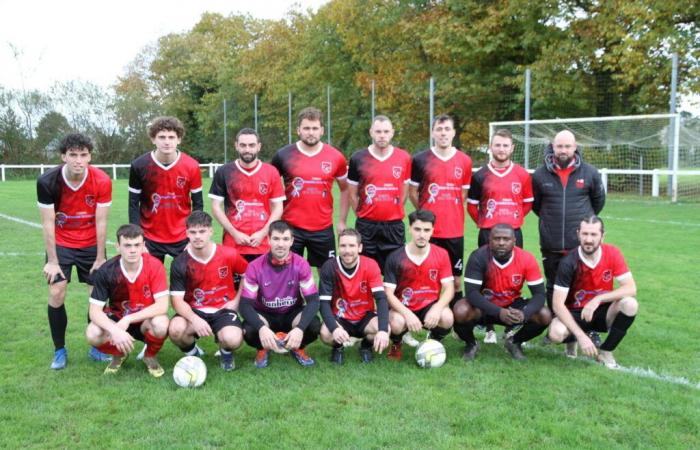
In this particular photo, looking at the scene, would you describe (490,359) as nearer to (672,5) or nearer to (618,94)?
(672,5)

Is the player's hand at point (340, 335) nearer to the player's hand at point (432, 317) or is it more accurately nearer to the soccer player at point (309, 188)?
the player's hand at point (432, 317)

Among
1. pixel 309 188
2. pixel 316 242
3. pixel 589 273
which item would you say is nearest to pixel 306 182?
pixel 309 188

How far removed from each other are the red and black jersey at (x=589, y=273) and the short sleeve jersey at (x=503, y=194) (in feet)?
2.12

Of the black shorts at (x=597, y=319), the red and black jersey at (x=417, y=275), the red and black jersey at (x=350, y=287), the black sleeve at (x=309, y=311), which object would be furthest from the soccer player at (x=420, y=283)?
the black shorts at (x=597, y=319)

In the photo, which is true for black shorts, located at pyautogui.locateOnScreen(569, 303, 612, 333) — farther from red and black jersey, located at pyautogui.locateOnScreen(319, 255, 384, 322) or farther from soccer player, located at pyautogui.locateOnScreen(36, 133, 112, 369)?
soccer player, located at pyautogui.locateOnScreen(36, 133, 112, 369)

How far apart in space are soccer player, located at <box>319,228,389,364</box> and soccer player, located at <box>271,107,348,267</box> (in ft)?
2.02

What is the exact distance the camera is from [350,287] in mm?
4277

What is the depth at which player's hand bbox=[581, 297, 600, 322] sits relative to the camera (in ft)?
13.4

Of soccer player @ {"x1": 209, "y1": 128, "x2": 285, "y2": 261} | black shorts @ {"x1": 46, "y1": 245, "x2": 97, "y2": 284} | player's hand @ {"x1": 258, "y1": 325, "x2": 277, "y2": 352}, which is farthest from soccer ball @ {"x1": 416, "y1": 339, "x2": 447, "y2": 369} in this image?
black shorts @ {"x1": 46, "y1": 245, "x2": 97, "y2": 284}

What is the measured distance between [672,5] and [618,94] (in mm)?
3381

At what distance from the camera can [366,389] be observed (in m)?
3.68

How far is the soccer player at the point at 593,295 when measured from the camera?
13.3 ft

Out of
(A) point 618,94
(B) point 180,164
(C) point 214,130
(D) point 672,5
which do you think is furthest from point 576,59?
(C) point 214,130

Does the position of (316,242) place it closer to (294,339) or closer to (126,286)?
(294,339)
